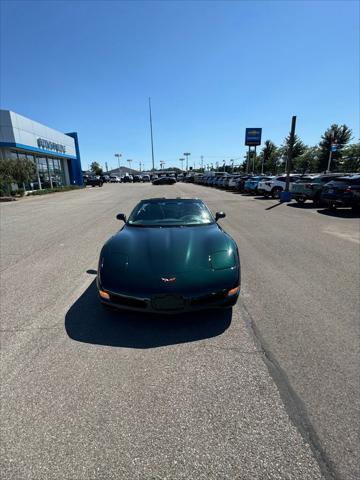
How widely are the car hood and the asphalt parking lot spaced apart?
566 millimetres

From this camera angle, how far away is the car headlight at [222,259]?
9.91 feet

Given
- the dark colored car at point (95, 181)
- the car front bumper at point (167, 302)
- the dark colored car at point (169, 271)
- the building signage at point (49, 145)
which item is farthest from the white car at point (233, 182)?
the car front bumper at point (167, 302)

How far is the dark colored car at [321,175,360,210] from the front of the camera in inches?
451

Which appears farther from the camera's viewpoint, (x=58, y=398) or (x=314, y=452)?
(x=58, y=398)

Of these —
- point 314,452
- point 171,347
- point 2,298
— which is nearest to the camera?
point 314,452

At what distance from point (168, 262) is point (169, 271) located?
153 mm

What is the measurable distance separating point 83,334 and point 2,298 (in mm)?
1767

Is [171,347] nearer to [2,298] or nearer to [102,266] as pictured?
[102,266]

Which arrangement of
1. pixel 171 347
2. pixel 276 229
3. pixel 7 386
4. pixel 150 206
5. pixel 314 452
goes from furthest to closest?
pixel 276 229
pixel 150 206
pixel 171 347
pixel 7 386
pixel 314 452

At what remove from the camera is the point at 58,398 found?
6.88ft

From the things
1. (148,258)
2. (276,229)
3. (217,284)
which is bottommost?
(276,229)

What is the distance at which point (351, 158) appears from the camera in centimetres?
4531

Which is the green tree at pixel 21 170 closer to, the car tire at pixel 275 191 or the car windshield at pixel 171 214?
the car tire at pixel 275 191

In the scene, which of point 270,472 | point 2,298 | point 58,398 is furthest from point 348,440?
point 2,298
